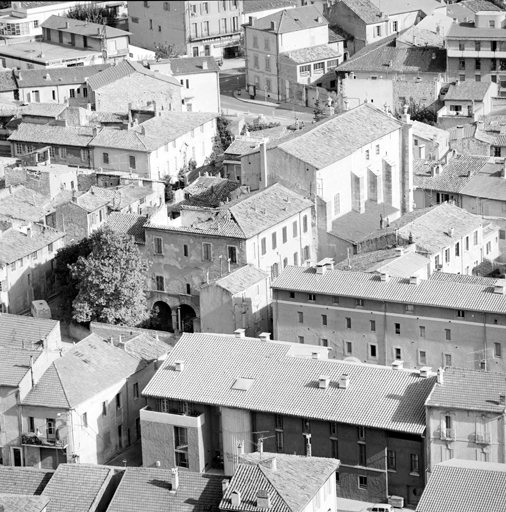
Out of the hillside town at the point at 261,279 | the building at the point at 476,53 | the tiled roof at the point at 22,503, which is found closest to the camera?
the tiled roof at the point at 22,503

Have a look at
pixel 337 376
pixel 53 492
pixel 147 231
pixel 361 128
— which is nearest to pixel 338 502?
pixel 337 376

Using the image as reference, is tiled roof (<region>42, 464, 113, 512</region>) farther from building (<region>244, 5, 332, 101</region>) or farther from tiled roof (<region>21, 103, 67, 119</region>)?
building (<region>244, 5, 332, 101</region>)

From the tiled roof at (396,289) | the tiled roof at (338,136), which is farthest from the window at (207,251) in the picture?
the tiled roof at (338,136)

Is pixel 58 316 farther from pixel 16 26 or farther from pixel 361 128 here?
pixel 16 26

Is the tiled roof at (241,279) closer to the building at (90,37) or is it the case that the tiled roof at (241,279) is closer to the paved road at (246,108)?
the paved road at (246,108)

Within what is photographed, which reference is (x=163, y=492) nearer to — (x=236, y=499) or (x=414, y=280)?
(x=236, y=499)
